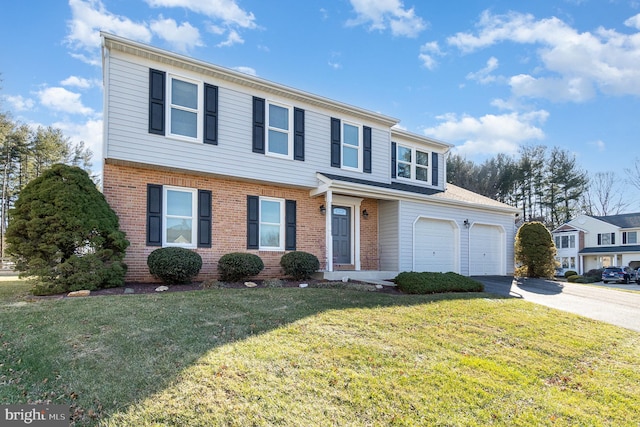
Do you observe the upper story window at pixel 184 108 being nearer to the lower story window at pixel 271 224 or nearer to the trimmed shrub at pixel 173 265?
the lower story window at pixel 271 224

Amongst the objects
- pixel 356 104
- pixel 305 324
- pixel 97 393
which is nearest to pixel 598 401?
pixel 305 324

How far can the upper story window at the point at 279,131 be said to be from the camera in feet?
39.2

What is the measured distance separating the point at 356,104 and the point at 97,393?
12.0m

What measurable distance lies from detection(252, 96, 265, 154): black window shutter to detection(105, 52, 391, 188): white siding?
0.15 m

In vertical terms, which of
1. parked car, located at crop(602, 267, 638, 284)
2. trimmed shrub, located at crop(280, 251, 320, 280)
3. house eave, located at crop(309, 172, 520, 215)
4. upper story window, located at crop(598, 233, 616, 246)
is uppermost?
house eave, located at crop(309, 172, 520, 215)

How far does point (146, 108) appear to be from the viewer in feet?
32.8

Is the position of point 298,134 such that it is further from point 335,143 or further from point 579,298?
point 579,298

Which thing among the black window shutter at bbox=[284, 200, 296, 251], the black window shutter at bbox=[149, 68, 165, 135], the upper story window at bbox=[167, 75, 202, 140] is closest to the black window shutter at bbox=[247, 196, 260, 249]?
the black window shutter at bbox=[284, 200, 296, 251]

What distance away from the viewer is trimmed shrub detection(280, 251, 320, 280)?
1115 cm

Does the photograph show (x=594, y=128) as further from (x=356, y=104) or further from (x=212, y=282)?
(x=212, y=282)

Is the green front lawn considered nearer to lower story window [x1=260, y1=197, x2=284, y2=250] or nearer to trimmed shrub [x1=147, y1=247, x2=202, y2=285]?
trimmed shrub [x1=147, y1=247, x2=202, y2=285]

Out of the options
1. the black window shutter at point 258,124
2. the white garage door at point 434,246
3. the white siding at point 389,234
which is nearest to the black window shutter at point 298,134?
the black window shutter at point 258,124

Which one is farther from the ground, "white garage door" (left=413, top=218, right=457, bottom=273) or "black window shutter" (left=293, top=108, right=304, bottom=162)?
"black window shutter" (left=293, top=108, right=304, bottom=162)

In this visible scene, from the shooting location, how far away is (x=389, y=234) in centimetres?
1397
